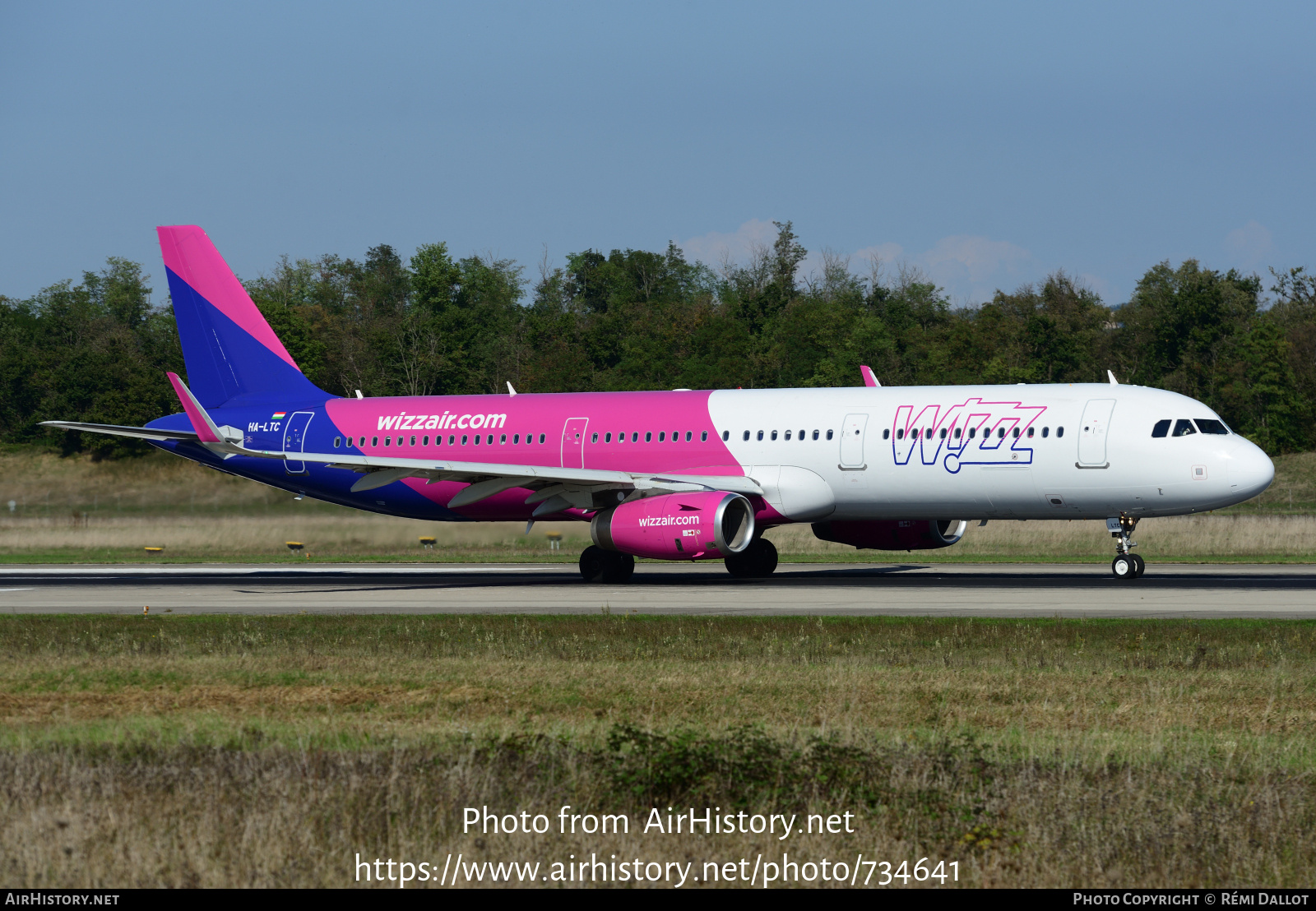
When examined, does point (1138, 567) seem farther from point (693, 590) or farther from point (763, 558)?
point (693, 590)

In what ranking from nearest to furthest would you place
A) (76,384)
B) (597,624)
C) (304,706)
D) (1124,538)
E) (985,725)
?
(985,725) < (304,706) < (597,624) < (1124,538) < (76,384)

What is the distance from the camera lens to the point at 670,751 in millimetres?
10328

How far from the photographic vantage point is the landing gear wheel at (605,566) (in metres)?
32.2

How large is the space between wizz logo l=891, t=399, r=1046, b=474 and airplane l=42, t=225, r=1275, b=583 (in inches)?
1.5

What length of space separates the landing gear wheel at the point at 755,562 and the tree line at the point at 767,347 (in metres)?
30.1

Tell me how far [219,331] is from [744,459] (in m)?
15.5

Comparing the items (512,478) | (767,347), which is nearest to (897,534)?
(512,478)

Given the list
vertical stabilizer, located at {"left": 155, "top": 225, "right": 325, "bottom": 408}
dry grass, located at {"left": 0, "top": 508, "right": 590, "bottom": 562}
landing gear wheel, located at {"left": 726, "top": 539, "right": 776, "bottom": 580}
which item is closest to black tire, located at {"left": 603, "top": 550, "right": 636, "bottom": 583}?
landing gear wheel, located at {"left": 726, "top": 539, "right": 776, "bottom": 580}

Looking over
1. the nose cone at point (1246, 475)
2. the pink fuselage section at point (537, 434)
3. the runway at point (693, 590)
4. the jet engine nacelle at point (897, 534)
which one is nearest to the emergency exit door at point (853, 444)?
the pink fuselage section at point (537, 434)

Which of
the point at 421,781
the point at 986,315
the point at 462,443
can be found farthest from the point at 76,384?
the point at 421,781

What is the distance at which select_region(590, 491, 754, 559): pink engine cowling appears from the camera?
95.3 feet

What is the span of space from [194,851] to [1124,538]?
24640 mm

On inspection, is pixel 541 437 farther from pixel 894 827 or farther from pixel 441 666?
pixel 894 827

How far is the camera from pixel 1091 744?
11312 millimetres
